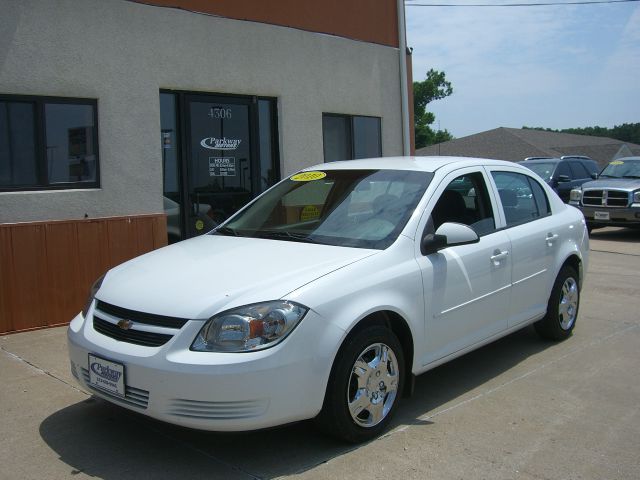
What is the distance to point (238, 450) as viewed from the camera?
388 cm

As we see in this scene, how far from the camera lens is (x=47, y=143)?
6840 mm

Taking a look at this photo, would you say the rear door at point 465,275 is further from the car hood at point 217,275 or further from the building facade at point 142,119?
the building facade at point 142,119

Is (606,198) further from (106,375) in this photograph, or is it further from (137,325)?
(106,375)

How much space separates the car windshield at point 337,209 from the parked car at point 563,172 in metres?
12.5

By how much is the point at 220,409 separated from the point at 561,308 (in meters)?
3.77

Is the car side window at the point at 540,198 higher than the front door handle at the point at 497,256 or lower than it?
higher

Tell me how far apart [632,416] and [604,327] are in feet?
8.04

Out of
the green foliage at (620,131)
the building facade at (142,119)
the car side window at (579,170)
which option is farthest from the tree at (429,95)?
the building facade at (142,119)

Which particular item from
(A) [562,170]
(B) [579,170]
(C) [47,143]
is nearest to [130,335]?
(C) [47,143]

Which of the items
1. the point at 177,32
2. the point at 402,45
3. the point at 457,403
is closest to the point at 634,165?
the point at 402,45

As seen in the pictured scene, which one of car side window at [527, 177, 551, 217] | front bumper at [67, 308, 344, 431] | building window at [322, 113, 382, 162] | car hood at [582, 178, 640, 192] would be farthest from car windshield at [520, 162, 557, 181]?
front bumper at [67, 308, 344, 431]

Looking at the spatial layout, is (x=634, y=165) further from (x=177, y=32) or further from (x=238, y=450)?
(x=238, y=450)

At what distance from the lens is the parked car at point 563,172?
1691 cm

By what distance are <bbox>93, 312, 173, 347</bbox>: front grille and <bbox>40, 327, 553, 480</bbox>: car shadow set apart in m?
0.55
